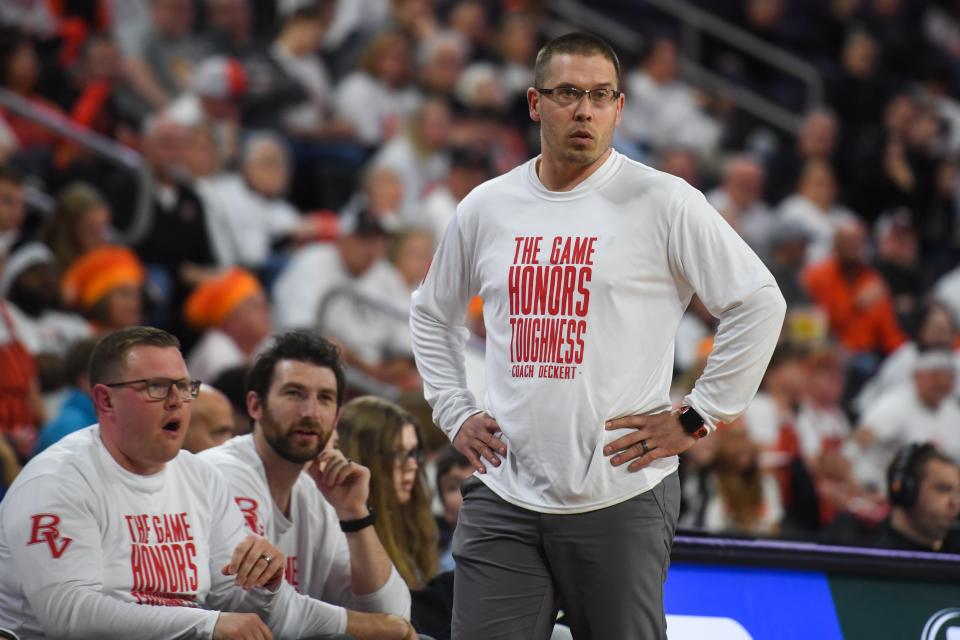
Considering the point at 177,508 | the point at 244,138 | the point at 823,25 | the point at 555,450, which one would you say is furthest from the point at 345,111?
the point at 555,450

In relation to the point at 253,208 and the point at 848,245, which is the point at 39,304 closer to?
the point at 253,208

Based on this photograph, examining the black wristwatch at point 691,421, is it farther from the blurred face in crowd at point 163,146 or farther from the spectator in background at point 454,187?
the spectator in background at point 454,187

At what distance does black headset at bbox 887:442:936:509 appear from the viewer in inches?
230

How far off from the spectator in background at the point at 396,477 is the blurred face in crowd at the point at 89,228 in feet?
10.9

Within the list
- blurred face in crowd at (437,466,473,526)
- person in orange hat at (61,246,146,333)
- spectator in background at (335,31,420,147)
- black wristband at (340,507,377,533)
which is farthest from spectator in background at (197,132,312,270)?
black wristband at (340,507,377,533)

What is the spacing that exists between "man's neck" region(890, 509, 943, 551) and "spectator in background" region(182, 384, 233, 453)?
2.68 meters

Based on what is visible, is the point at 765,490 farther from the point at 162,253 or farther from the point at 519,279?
the point at 519,279

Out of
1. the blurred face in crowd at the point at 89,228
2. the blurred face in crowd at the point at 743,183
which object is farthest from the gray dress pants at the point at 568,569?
the blurred face in crowd at the point at 743,183

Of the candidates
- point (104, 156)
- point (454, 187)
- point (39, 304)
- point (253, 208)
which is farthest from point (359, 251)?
point (39, 304)

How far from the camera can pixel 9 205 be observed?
7473mm

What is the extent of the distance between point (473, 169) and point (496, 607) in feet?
23.7

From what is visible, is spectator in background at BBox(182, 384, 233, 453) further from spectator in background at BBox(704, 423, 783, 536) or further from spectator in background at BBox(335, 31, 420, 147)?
spectator in background at BBox(335, 31, 420, 147)

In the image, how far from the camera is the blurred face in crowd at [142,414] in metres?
4.07

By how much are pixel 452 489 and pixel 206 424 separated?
938mm
